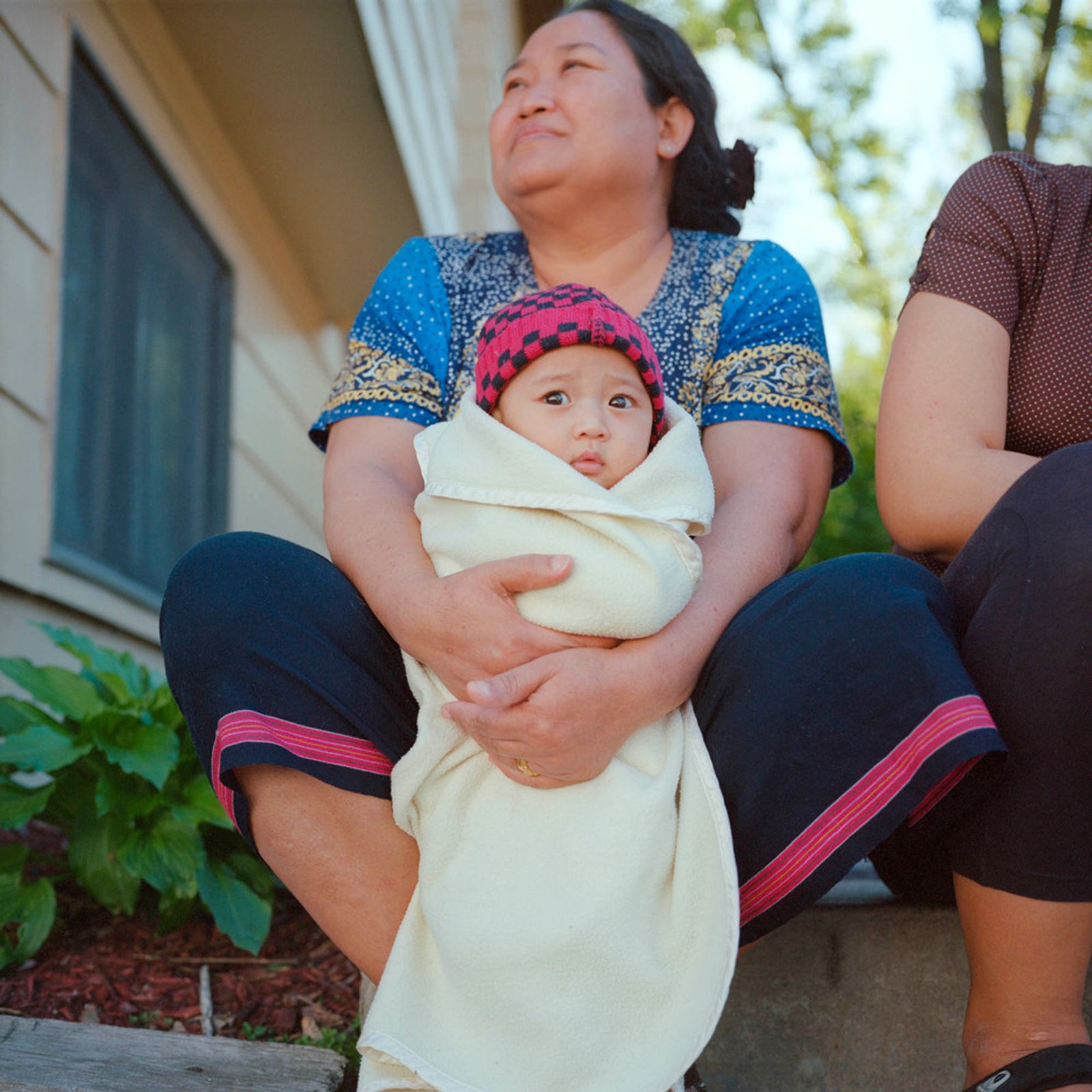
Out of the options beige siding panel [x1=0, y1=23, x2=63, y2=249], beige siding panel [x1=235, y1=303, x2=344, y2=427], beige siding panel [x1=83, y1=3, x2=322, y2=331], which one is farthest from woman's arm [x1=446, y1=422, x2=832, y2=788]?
beige siding panel [x1=235, y1=303, x2=344, y2=427]

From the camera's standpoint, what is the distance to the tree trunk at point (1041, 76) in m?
5.15

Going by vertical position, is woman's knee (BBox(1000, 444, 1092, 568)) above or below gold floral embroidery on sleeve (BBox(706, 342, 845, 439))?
below

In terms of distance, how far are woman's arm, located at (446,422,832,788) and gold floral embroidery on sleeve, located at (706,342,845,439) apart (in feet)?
A: 0.57

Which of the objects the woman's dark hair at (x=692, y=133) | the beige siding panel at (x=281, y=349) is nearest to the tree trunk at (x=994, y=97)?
the beige siding panel at (x=281, y=349)

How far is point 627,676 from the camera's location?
143 cm

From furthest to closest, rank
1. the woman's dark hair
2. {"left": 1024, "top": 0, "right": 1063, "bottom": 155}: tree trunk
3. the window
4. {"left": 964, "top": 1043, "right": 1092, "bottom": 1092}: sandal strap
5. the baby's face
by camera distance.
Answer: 1. {"left": 1024, "top": 0, "right": 1063, "bottom": 155}: tree trunk
2. the window
3. the woman's dark hair
4. the baby's face
5. {"left": 964, "top": 1043, "right": 1092, "bottom": 1092}: sandal strap

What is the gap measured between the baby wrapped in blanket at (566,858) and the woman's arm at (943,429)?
0.35 metres

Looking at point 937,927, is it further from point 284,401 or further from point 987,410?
point 284,401

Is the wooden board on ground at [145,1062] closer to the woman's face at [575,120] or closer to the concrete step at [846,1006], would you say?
the concrete step at [846,1006]

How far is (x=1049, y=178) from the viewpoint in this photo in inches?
78.7

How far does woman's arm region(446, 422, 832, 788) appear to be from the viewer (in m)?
1.38

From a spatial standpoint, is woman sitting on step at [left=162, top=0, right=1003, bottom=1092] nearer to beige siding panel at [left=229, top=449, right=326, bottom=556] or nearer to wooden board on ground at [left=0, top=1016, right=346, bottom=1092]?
wooden board on ground at [left=0, top=1016, right=346, bottom=1092]

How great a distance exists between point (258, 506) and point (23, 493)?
95.8 inches

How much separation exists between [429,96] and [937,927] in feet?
16.0
